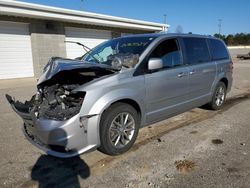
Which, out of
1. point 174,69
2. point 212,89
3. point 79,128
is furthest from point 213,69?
point 79,128

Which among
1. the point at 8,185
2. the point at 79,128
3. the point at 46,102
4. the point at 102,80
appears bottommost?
the point at 8,185

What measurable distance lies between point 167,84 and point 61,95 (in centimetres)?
186

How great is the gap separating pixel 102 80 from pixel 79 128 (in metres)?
0.76

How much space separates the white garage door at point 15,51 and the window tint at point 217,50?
1036cm

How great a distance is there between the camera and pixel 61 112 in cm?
354

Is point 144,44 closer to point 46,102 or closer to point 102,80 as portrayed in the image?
point 102,80

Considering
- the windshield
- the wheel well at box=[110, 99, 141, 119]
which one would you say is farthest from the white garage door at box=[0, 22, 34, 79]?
the wheel well at box=[110, 99, 141, 119]

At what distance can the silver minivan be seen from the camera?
11.5ft

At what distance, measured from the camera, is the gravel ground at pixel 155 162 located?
3.32 meters

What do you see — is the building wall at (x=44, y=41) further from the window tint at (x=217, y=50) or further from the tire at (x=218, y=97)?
the tire at (x=218, y=97)

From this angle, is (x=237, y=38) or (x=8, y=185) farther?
(x=237, y=38)

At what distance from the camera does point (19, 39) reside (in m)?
13.6

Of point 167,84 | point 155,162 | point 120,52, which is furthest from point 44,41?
point 155,162

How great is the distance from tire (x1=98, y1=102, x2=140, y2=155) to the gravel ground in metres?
0.15
